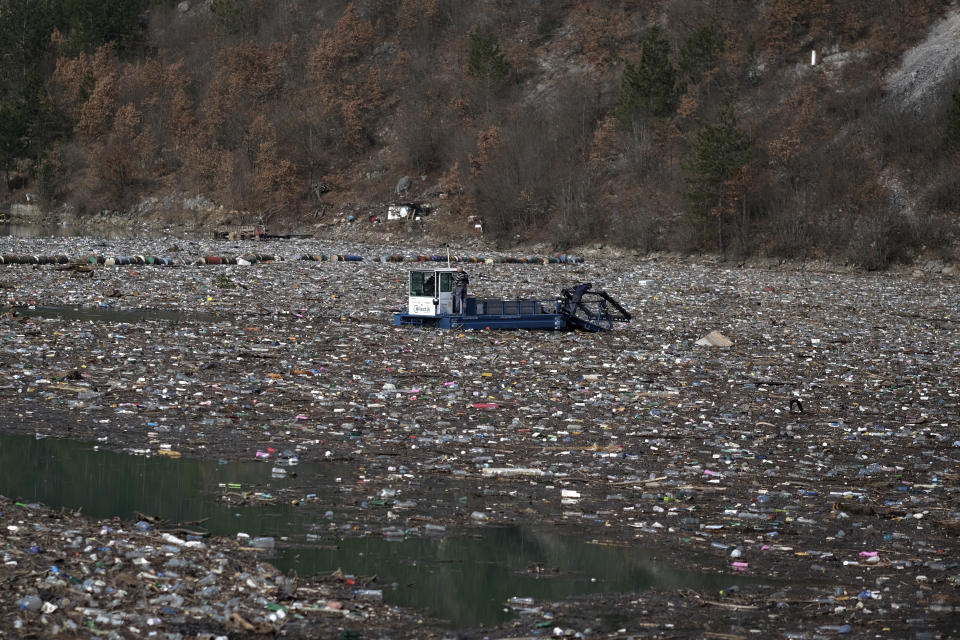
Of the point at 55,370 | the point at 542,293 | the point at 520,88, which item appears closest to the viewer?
the point at 55,370

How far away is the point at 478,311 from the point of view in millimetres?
22297

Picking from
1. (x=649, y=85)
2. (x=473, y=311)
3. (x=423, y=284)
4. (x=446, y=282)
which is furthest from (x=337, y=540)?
(x=649, y=85)

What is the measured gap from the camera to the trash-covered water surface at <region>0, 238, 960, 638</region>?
7.96 meters

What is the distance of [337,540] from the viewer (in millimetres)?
9117

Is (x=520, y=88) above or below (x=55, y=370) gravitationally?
above

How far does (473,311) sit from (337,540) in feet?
43.5

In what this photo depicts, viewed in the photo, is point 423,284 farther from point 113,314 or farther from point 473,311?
point 113,314

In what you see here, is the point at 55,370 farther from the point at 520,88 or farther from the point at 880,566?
the point at 520,88

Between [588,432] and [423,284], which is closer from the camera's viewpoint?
[588,432]

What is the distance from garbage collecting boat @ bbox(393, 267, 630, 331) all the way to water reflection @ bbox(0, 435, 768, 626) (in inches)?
411

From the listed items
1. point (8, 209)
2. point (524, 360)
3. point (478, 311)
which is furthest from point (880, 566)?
point (8, 209)

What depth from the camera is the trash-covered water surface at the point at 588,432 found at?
7.96 meters

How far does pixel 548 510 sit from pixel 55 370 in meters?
8.32

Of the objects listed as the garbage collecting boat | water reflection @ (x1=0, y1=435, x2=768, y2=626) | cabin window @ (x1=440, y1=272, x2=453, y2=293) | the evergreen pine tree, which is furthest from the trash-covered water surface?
the evergreen pine tree
